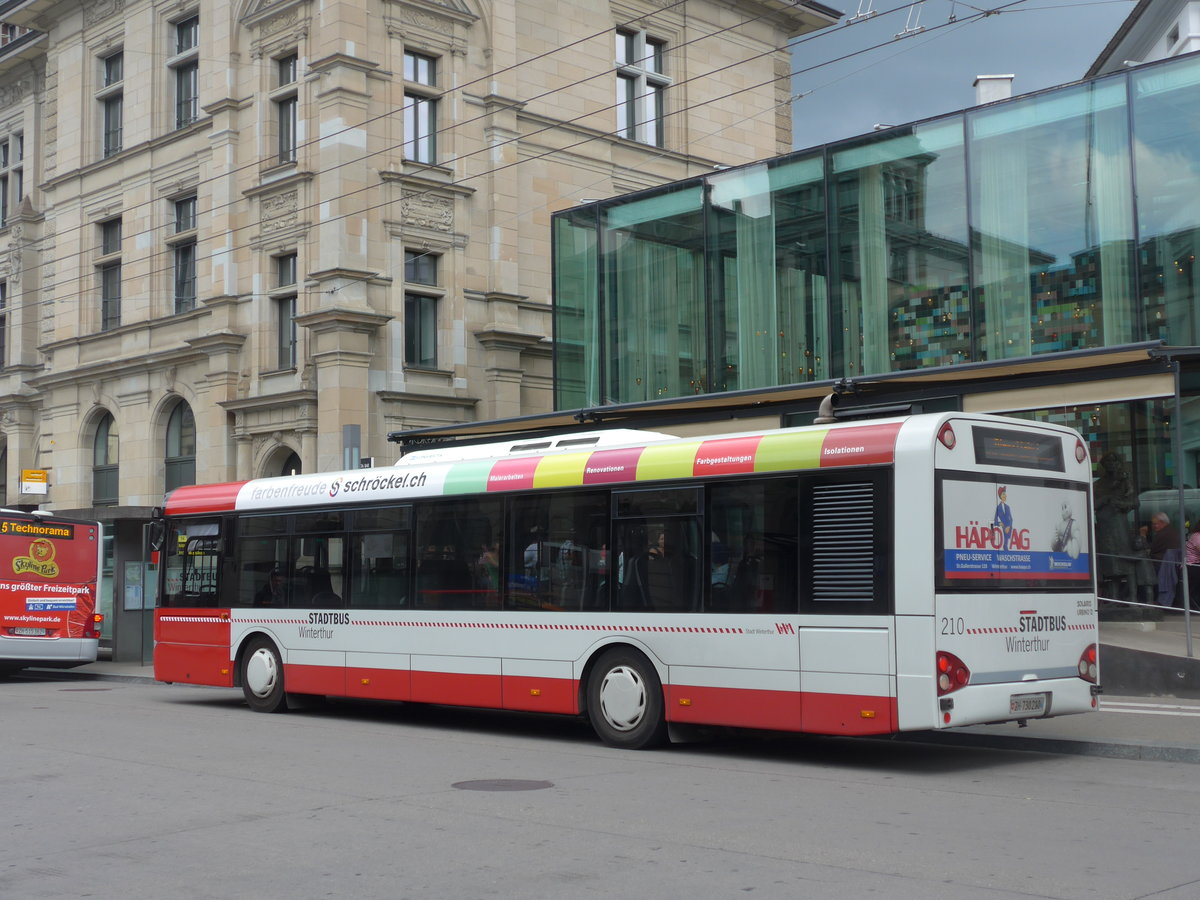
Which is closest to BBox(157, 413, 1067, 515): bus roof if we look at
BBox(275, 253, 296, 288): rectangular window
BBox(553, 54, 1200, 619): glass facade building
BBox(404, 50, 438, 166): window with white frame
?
BBox(553, 54, 1200, 619): glass facade building

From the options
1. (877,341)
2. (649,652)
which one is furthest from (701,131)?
(649,652)

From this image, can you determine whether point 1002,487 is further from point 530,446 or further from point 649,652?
point 530,446

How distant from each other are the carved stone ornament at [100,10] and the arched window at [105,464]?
11276mm

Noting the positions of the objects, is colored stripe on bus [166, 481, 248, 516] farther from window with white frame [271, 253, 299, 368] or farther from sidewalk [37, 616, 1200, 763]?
window with white frame [271, 253, 299, 368]

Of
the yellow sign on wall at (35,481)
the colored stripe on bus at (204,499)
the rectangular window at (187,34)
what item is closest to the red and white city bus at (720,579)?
→ the colored stripe on bus at (204,499)

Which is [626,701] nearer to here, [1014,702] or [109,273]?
[1014,702]

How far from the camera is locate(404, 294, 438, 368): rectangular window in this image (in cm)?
3238

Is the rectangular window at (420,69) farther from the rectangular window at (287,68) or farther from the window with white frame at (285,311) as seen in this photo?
the window with white frame at (285,311)

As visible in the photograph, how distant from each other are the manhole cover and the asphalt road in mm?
50

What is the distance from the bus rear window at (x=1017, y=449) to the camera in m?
11.0

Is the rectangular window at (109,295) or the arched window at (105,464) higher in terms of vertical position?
the rectangular window at (109,295)

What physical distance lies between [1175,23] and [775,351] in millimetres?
27890

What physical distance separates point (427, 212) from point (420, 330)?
277 cm

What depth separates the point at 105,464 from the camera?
39281mm
